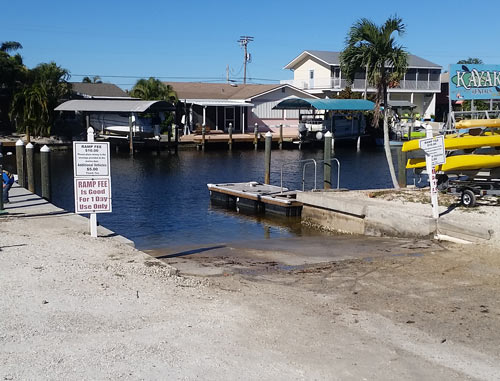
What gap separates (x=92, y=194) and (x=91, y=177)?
0.31 metres

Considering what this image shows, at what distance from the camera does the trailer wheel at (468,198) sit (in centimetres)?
1459

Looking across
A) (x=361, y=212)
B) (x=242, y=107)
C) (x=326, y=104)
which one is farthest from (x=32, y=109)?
(x=361, y=212)

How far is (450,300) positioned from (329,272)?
224 centimetres

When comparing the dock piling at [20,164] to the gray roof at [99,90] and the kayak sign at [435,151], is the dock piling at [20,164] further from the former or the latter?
the gray roof at [99,90]

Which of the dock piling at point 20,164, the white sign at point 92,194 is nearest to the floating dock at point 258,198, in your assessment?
the dock piling at point 20,164

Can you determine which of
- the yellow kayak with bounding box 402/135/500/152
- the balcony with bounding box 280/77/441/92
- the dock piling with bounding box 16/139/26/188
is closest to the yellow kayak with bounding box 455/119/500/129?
the yellow kayak with bounding box 402/135/500/152

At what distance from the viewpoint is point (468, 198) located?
14.7 m

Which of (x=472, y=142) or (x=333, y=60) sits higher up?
(x=333, y=60)

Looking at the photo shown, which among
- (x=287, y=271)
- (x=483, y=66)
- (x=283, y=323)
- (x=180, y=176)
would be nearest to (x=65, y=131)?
(x=180, y=176)

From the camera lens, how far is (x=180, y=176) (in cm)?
3394

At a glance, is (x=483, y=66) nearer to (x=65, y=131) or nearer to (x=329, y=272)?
(x=329, y=272)

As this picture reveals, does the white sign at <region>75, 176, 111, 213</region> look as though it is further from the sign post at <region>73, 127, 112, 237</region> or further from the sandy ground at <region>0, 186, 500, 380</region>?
the sandy ground at <region>0, 186, 500, 380</region>

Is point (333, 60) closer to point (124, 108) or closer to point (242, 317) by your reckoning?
point (124, 108)

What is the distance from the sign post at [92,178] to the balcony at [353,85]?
2175 inches
